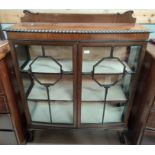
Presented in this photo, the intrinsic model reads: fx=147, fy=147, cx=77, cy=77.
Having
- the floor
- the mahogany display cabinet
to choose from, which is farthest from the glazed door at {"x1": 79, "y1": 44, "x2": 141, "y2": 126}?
the floor

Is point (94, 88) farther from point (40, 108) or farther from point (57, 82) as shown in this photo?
point (40, 108)

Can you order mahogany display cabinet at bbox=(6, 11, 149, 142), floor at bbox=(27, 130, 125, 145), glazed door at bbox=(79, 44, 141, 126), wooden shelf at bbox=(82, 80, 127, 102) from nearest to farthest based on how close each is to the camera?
mahogany display cabinet at bbox=(6, 11, 149, 142) < glazed door at bbox=(79, 44, 141, 126) < wooden shelf at bbox=(82, 80, 127, 102) < floor at bbox=(27, 130, 125, 145)

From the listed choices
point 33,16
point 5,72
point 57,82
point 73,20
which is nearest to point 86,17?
point 73,20

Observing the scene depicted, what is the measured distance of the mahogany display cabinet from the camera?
99cm

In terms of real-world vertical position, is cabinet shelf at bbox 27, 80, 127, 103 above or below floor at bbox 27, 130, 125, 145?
above

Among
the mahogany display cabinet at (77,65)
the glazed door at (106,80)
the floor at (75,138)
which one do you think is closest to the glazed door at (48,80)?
the mahogany display cabinet at (77,65)

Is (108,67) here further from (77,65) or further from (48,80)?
(48,80)

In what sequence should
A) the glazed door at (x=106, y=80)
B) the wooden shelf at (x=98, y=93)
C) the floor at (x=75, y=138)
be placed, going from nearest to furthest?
1. the glazed door at (x=106, y=80)
2. the wooden shelf at (x=98, y=93)
3. the floor at (x=75, y=138)

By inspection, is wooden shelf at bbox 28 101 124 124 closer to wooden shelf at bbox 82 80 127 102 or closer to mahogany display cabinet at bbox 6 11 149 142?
mahogany display cabinet at bbox 6 11 149 142

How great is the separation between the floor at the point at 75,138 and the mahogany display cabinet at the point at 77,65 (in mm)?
223

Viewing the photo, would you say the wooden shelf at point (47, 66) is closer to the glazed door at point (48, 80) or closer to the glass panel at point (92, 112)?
the glazed door at point (48, 80)

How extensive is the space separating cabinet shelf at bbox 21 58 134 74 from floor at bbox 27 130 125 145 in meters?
0.74

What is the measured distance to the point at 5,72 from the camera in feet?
3.65

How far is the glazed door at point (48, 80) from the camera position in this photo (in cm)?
114
